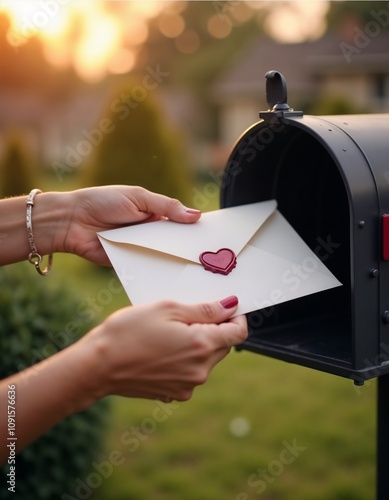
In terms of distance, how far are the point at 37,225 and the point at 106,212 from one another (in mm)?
253

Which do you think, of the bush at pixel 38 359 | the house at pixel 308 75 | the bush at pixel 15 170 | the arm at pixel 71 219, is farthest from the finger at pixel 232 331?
the house at pixel 308 75

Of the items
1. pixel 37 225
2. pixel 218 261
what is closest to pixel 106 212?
pixel 37 225

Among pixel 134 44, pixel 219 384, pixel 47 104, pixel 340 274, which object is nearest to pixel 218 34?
pixel 134 44

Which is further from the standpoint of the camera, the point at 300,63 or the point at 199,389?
the point at 300,63

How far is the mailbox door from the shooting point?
1611 mm

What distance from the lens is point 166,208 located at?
75.6 inches

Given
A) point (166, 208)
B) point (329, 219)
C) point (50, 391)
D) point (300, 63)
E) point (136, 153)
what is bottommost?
point (136, 153)

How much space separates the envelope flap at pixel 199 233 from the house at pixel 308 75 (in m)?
24.3

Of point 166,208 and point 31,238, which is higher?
point 166,208

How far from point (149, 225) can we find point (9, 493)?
1.59m

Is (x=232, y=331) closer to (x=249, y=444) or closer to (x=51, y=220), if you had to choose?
(x=51, y=220)

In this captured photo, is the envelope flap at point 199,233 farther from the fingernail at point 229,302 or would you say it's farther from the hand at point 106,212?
the fingernail at point 229,302

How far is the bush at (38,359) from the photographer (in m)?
2.98

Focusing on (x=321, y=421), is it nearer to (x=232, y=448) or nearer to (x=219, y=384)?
(x=232, y=448)
